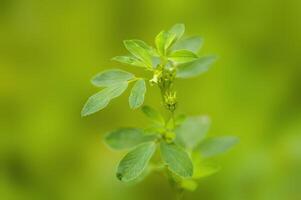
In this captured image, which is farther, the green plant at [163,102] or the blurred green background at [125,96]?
the blurred green background at [125,96]

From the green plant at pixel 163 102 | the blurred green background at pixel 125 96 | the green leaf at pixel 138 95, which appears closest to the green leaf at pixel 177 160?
the green plant at pixel 163 102

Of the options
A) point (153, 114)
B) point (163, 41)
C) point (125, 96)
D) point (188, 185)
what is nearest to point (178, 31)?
point (163, 41)

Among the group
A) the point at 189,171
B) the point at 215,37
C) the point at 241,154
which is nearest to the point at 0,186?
the point at 241,154

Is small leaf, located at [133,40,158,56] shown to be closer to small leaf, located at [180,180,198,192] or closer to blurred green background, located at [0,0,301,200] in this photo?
small leaf, located at [180,180,198,192]

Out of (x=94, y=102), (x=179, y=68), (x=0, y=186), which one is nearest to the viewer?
(x=94, y=102)

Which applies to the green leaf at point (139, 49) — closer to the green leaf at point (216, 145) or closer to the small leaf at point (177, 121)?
the small leaf at point (177, 121)

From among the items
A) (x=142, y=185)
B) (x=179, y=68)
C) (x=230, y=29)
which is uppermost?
(x=230, y=29)

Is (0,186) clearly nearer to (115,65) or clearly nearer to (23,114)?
(23,114)
